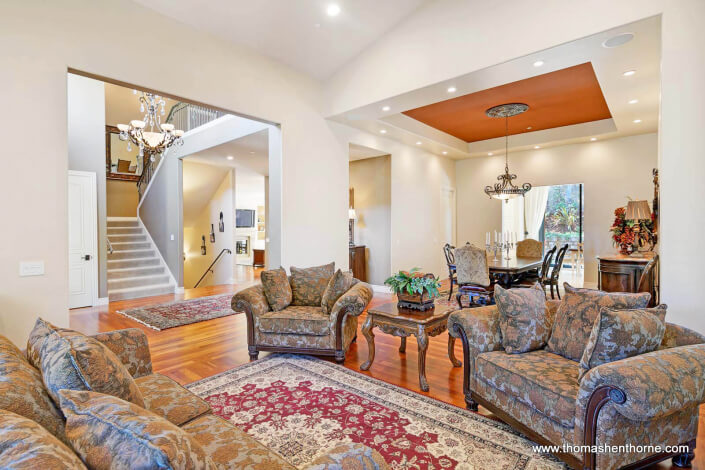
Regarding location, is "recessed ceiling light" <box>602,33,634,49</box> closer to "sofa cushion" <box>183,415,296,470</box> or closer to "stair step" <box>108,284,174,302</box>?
"sofa cushion" <box>183,415,296,470</box>

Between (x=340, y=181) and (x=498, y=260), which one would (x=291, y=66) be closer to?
(x=340, y=181)

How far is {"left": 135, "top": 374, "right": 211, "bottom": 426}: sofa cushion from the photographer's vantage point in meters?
1.66

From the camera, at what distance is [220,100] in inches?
175

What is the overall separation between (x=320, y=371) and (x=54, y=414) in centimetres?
238

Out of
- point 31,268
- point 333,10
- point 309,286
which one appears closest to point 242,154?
point 333,10

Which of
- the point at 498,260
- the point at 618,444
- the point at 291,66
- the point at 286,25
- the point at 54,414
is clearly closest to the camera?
the point at 54,414

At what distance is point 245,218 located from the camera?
1374 cm

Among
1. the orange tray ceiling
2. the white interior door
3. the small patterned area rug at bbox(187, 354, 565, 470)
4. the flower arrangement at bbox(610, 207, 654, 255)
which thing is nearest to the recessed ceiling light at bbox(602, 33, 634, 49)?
the orange tray ceiling

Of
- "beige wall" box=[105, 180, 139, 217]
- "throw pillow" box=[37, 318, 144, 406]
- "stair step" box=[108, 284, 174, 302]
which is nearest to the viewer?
"throw pillow" box=[37, 318, 144, 406]

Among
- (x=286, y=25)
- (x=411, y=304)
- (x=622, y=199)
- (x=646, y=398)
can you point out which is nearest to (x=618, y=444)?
(x=646, y=398)

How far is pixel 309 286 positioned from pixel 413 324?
4.86 feet

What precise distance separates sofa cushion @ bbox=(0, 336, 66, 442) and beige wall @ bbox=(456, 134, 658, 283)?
841cm

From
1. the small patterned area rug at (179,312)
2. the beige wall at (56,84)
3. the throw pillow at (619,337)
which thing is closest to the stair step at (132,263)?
the small patterned area rug at (179,312)

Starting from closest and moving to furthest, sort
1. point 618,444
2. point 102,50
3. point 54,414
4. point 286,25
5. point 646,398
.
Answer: point 54,414 → point 646,398 → point 618,444 → point 102,50 → point 286,25
